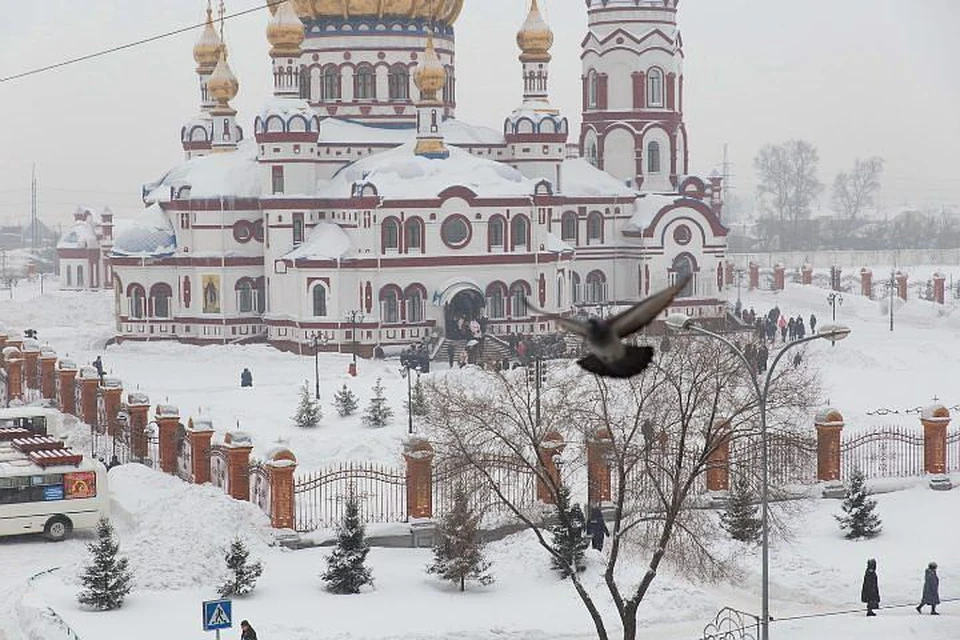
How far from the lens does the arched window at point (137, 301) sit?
51531 millimetres

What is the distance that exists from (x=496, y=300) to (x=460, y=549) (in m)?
27.7

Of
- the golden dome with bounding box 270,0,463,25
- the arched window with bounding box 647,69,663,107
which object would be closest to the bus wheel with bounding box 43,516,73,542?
the golden dome with bounding box 270,0,463,25

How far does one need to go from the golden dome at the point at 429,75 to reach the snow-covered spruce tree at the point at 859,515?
88.7 feet

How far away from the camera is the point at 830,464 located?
1077 inches

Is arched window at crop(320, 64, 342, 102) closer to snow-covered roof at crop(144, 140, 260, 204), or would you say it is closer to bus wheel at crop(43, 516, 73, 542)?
snow-covered roof at crop(144, 140, 260, 204)

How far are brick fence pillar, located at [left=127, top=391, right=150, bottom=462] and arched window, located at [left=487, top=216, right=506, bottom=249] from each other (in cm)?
1945

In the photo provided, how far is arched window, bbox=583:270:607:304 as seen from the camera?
55406mm

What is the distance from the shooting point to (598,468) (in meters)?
25.1

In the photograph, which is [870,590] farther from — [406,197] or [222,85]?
[222,85]

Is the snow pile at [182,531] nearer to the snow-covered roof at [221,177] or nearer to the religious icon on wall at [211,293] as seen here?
the religious icon on wall at [211,293]

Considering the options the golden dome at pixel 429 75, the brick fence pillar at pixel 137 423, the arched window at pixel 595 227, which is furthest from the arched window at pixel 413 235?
the brick fence pillar at pixel 137 423

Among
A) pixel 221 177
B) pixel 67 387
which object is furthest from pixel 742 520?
pixel 221 177

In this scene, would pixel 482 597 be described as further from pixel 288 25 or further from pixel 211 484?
pixel 288 25

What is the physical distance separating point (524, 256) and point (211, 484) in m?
23.4
